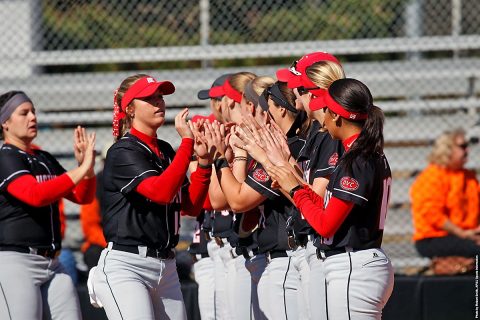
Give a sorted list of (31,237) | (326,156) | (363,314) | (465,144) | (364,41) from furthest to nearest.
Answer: (364,41) → (465,144) → (31,237) → (326,156) → (363,314)

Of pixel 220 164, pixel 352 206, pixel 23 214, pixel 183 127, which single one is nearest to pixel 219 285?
pixel 220 164

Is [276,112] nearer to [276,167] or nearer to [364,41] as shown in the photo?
[276,167]

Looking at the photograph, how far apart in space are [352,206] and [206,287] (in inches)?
91.1

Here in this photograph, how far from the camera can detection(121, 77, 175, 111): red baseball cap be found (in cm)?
485

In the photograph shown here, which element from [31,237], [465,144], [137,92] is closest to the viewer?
[137,92]

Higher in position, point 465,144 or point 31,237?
point 465,144

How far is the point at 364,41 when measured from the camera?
30.2ft

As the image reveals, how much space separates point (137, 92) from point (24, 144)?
105 cm

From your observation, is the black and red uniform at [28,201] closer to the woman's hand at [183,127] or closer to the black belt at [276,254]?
the woman's hand at [183,127]

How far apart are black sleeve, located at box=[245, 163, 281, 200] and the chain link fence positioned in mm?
4274

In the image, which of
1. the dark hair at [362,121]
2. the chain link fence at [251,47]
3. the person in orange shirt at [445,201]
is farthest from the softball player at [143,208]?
the chain link fence at [251,47]

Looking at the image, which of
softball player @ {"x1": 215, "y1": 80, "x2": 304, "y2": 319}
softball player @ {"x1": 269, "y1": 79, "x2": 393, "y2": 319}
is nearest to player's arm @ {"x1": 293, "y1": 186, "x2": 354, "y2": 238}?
softball player @ {"x1": 269, "y1": 79, "x2": 393, "y2": 319}

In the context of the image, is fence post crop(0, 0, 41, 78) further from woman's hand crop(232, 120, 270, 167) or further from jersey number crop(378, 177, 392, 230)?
jersey number crop(378, 177, 392, 230)

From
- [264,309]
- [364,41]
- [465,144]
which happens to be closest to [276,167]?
[264,309]
